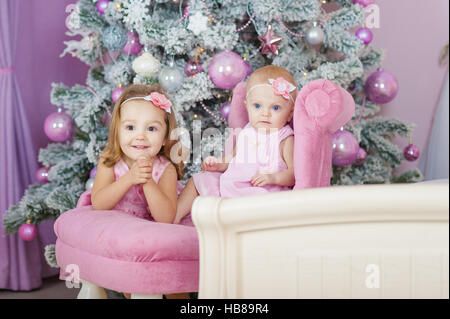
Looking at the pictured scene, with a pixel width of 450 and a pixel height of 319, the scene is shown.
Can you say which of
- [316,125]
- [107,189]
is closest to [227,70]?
[316,125]

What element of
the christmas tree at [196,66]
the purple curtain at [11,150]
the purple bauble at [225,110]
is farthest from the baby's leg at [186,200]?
the purple curtain at [11,150]

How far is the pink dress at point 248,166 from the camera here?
1913mm

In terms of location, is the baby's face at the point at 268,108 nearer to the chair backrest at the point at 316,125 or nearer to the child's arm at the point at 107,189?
the chair backrest at the point at 316,125

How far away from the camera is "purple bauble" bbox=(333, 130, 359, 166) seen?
98.0 inches

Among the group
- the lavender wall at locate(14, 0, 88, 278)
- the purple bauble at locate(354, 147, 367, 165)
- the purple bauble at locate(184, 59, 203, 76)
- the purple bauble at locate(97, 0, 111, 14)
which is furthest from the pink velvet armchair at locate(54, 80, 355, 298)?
the lavender wall at locate(14, 0, 88, 278)

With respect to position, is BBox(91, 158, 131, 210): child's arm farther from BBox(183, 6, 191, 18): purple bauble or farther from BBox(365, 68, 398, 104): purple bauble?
BBox(365, 68, 398, 104): purple bauble

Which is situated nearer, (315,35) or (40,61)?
(315,35)

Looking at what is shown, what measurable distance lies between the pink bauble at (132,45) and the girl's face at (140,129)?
791 mm

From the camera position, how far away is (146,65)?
2402 mm

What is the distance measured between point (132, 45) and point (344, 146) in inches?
47.3

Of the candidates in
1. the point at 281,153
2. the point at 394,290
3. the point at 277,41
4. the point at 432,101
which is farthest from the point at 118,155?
the point at 432,101

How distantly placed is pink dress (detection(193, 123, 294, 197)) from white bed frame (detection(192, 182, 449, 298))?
0.77m

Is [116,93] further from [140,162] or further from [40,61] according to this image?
[140,162]

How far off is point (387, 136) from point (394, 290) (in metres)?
2.16
